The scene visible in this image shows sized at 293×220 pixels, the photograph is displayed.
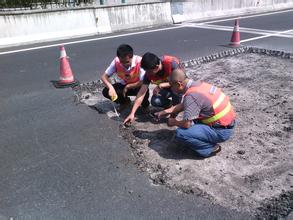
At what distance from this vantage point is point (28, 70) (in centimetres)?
734

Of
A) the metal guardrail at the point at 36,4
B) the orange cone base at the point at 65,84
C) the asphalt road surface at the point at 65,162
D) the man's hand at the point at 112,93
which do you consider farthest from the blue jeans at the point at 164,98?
the metal guardrail at the point at 36,4

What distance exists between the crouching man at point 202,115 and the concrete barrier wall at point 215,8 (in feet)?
34.6

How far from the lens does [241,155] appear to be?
388 centimetres

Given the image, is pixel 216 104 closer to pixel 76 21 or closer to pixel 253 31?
pixel 76 21

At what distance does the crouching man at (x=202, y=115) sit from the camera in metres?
3.49

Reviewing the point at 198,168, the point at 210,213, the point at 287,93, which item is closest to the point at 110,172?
the point at 198,168

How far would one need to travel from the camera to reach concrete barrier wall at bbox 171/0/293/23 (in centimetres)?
1387

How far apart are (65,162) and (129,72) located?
1760 mm

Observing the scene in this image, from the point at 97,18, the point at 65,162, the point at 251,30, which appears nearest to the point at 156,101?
the point at 65,162

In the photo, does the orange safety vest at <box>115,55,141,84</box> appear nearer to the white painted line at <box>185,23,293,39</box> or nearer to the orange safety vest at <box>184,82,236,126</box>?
the orange safety vest at <box>184,82,236,126</box>

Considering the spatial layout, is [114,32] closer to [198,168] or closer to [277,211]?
[198,168]

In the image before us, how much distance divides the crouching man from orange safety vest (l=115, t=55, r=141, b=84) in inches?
49.8

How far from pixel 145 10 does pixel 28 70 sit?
261 inches

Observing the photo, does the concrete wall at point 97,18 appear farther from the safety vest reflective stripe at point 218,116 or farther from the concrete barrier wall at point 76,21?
the safety vest reflective stripe at point 218,116
